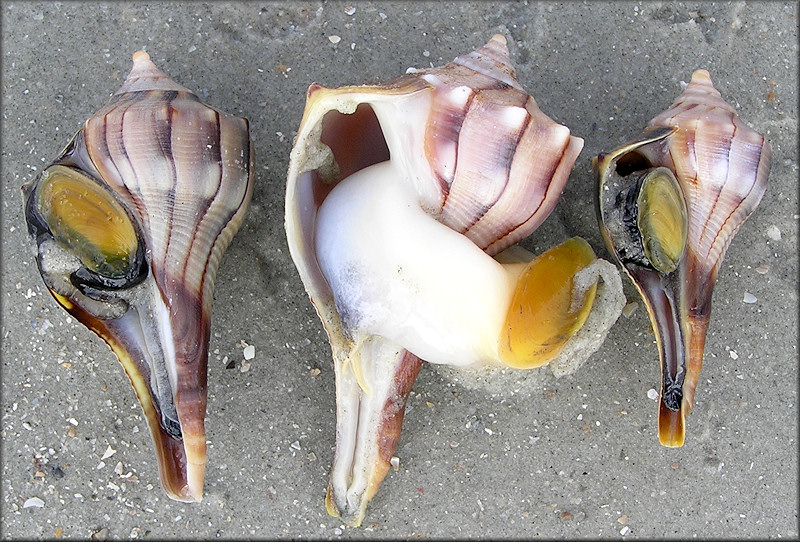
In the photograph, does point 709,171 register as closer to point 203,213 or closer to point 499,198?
point 499,198

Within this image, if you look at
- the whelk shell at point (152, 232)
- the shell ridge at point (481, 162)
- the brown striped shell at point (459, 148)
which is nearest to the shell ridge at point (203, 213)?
the whelk shell at point (152, 232)

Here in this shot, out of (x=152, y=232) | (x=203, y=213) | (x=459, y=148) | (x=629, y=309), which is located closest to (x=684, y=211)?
(x=629, y=309)

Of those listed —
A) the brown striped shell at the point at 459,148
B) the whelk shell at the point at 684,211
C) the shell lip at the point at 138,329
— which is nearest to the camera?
the brown striped shell at the point at 459,148

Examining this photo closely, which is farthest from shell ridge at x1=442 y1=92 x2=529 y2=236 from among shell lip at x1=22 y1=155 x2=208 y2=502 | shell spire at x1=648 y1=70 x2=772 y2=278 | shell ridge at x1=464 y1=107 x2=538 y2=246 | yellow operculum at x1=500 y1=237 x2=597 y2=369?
shell lip at x1=22 y1=155 x2=208 y2=502

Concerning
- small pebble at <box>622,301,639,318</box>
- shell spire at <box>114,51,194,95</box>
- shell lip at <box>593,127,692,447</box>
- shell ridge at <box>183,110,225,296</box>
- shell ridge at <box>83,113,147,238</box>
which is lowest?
small pebble at <box>622,301,639,318</box>

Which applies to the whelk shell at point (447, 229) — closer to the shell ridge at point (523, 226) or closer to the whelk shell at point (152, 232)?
the shell ridge at point (523, 226)

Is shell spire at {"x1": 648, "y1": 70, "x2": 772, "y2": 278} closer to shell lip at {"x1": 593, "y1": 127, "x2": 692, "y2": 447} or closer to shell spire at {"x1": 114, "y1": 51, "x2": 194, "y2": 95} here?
shell lip at {"x1": 593, "y1": 127, "x2": 692, "y2": 447}
